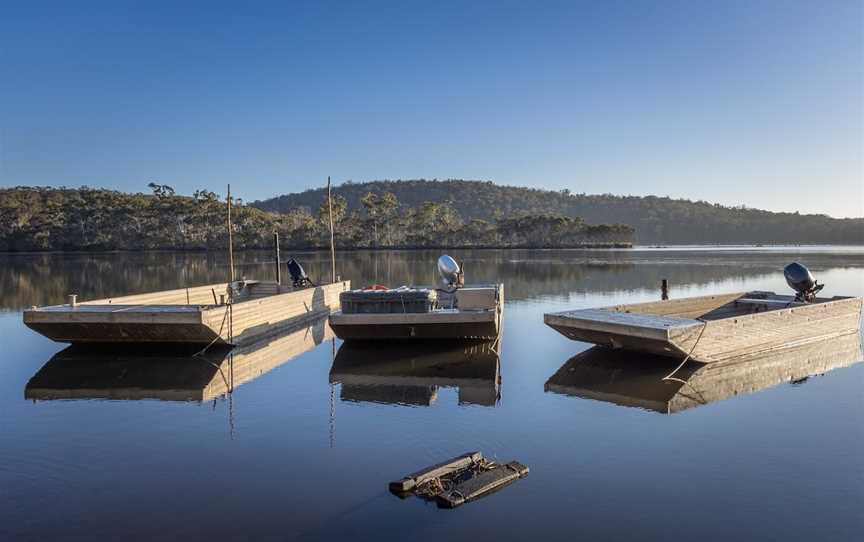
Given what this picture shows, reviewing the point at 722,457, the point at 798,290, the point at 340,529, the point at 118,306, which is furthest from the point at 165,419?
the point at 798,290

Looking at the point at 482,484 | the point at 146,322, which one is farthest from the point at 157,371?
the point at 482,484

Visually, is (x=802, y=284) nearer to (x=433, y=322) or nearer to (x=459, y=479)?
(x=433, y=322)

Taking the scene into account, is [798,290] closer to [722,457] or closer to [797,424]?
[797,424]

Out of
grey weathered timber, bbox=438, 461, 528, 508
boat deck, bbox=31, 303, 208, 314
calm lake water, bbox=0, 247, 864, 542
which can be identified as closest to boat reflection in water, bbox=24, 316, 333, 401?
calm lake water, bbox=0, 247, 864, 542

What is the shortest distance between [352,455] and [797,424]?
613cm

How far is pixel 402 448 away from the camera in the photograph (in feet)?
26.4

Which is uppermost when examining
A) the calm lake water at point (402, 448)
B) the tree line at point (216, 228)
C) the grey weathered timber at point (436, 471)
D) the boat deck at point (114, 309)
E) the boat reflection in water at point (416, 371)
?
the tree line at point (216, 228)

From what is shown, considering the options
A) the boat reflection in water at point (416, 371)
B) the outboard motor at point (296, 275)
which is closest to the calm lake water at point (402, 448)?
the boat reflection in water at point (416, 371)

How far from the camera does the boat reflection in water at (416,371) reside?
10.8 metres

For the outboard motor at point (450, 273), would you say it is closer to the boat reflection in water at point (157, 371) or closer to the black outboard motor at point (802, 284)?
the boat reflection in water at point (157, 371)

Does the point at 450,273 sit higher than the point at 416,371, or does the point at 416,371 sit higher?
the point at 450,273

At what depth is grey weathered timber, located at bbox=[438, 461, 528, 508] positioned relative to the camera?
20.9 ft

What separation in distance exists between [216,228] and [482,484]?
104789 millimetres

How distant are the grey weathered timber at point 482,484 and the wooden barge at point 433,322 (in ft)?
23.3
